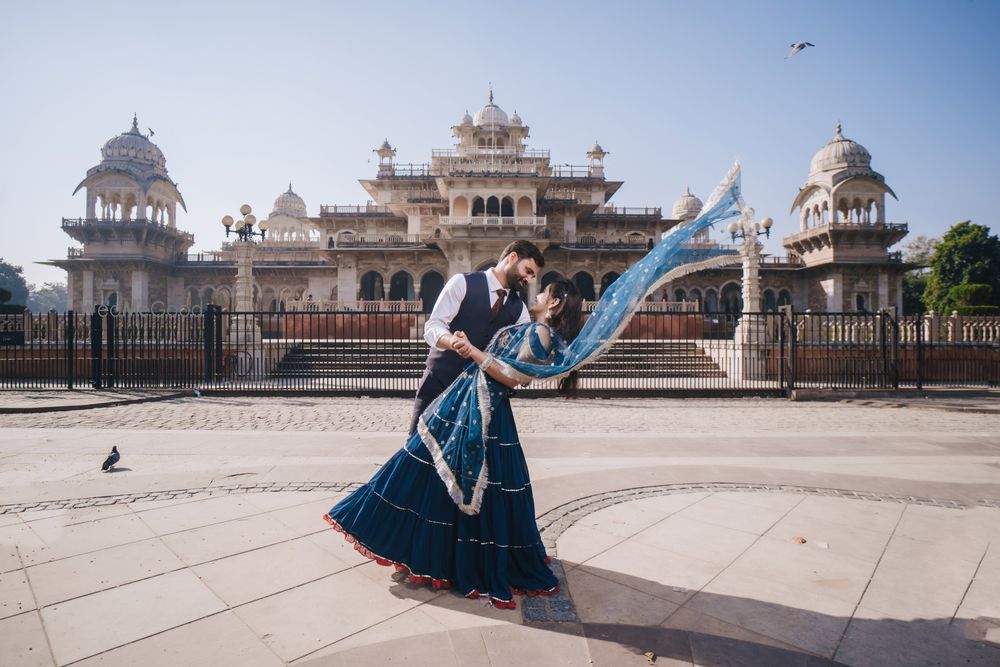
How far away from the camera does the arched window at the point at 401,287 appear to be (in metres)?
32.2

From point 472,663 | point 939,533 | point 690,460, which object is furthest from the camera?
point 690,460

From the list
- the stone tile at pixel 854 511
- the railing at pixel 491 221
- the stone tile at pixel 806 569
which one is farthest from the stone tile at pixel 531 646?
the railing at pixel 491 221

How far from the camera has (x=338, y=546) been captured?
3.16 metres

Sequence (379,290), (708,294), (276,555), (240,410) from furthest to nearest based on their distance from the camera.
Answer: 1. (708,294)
2. (379,290)
3. (240,410)
4. (276,555)

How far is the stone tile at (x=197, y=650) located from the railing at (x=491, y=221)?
26842 millimetres

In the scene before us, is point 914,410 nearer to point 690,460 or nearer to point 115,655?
point 690,460

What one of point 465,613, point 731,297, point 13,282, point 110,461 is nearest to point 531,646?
point 465,613

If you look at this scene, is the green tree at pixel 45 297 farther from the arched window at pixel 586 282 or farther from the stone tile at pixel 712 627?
the stone tile at pixel 712 627

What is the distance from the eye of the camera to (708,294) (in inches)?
1449

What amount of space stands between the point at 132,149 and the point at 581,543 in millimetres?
45461

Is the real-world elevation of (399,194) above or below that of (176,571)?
above

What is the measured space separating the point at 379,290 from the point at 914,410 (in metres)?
27.6

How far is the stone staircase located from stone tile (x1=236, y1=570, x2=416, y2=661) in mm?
11219

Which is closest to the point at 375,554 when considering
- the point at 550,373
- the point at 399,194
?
the point at 550,373
